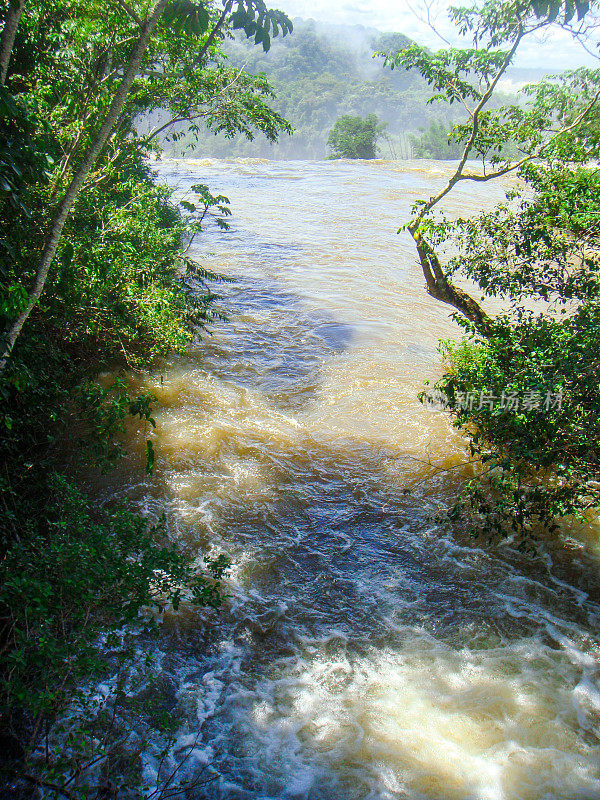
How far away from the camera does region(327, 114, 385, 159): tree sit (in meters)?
37.8

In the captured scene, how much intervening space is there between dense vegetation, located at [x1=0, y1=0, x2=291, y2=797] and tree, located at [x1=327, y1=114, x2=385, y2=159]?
31393 millimetres

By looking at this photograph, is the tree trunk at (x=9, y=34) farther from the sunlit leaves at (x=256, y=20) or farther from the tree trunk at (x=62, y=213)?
the sunlit leaves at (x=256, y=20)

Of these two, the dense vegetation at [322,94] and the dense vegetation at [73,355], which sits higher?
the dense vegetation at [322,94]

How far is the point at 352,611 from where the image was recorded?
4.68 meters

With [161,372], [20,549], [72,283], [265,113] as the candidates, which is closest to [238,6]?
[72,283]

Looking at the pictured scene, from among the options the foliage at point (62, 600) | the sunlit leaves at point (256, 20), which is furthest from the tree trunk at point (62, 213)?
the foliage at point (62, 600)

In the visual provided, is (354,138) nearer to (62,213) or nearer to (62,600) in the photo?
(62,213)

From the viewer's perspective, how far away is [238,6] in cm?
337

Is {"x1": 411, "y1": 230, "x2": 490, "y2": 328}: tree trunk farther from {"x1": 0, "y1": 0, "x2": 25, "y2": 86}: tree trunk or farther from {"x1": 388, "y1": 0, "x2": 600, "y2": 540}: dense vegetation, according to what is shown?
{"x1": 0, "y1": 0, "x2": 25, "y2": 86}: tree trunk

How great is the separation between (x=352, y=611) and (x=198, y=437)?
3.04 metres

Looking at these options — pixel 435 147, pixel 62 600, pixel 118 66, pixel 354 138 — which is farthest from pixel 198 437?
pixel 435 147

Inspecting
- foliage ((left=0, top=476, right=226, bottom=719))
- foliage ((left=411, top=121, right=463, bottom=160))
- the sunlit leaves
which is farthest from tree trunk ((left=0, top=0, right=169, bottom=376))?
foliage ((left=411, top=121, right=463, bottom=160))

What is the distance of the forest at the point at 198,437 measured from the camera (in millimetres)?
3121

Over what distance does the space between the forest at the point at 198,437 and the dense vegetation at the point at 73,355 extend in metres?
0.03
